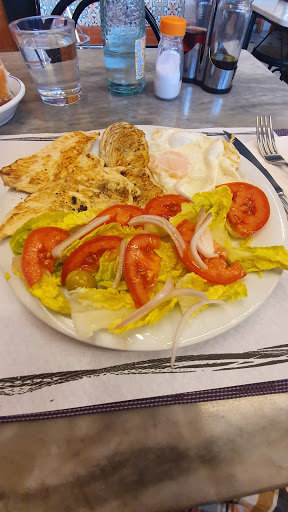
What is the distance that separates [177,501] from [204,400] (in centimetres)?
33

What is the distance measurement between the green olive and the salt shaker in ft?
7.40

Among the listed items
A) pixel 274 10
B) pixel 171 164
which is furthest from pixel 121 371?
pixel 274 10

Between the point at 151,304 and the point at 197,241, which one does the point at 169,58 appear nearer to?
the point at 197,241

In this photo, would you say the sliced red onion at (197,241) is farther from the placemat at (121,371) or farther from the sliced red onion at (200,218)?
the placemat at (121,371)

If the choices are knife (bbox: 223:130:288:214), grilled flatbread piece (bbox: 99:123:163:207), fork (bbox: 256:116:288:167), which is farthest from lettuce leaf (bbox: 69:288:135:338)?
fork (bbox: 256:116:288:167)

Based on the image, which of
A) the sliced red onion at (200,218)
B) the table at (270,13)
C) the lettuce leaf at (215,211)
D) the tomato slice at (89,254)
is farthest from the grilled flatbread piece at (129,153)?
the table at (270,13)

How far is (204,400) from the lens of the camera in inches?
44.0

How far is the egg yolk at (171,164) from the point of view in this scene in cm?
201

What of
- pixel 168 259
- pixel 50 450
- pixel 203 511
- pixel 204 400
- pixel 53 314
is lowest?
pixel 203 511

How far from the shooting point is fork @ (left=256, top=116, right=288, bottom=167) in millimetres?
2197

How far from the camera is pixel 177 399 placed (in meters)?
1.11

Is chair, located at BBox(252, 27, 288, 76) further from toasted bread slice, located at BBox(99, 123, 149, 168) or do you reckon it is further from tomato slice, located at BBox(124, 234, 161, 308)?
tomato slice, located at BBox(124, 234, 161, 308)

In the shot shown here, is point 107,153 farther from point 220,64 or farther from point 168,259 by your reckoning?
point 220,64

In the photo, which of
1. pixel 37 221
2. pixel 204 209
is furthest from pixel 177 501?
pixel 37 221
